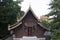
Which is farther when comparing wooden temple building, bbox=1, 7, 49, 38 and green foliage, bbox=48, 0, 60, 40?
wooden temple building, bbox=1, 7, 49, 38

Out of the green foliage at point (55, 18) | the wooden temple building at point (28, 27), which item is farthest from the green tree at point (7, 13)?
the green foliage at point (55, 18)

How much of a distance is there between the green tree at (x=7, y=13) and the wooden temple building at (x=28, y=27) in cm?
344

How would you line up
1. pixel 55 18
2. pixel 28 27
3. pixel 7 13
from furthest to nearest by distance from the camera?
1. pixel 7 13
2. pixel 28 27
3. pixel 55 18

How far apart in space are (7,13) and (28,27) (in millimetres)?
4394

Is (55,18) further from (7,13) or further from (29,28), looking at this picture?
(7,13)

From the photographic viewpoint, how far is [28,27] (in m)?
30.3

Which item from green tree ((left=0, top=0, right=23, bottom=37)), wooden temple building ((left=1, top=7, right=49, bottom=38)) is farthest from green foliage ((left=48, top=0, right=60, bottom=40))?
green tree ((left=0, top=0, right=23, bottom=37))

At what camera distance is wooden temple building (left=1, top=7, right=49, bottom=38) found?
29.8 meters

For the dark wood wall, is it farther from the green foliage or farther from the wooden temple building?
the green foliage

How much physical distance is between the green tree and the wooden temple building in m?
3.44

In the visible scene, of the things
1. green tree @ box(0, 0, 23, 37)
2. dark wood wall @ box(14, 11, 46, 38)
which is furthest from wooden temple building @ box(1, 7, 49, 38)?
green tree @ box(0, 0, 23, 37)

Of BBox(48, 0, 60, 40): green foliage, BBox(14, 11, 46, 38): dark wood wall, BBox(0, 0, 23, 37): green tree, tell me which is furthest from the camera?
BBox(0, 0, 23, 37): green tree

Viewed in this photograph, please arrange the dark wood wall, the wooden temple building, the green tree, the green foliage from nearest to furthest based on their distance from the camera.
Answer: the green foliage → the wooden temple building → the dark wood wall → the green tree

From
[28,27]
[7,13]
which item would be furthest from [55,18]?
[7,13]
